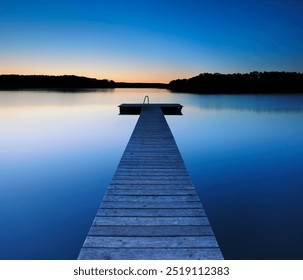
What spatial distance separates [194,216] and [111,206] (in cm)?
106

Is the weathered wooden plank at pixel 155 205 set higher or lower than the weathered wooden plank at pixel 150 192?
higher

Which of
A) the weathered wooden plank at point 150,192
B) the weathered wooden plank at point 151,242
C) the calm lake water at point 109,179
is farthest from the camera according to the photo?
the calm lake water at point 109,179

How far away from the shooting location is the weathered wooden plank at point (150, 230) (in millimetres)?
2709

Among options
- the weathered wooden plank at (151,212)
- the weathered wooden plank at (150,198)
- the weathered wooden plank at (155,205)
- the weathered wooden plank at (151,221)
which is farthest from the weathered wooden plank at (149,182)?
the weathered wooden plank at (151,221)

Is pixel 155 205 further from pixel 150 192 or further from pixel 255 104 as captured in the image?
pixel 255 104

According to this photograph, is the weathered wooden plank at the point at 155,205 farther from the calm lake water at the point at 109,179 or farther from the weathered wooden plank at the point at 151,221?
the calm lake water at the point at 109,179

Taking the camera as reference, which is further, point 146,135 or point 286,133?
point 286,133

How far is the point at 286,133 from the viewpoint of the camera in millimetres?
14016

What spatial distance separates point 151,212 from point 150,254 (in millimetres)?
809

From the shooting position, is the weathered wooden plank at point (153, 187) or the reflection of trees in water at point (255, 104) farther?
the reflection of trees in water at point (255, 104)

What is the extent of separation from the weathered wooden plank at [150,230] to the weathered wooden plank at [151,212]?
0.86 ft

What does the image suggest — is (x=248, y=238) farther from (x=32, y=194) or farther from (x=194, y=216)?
(x=32, y=194)

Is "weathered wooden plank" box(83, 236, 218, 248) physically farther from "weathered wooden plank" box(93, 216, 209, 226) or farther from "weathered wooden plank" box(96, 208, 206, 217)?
"weathered wooden plank" box(96, 208, 206, 217)
